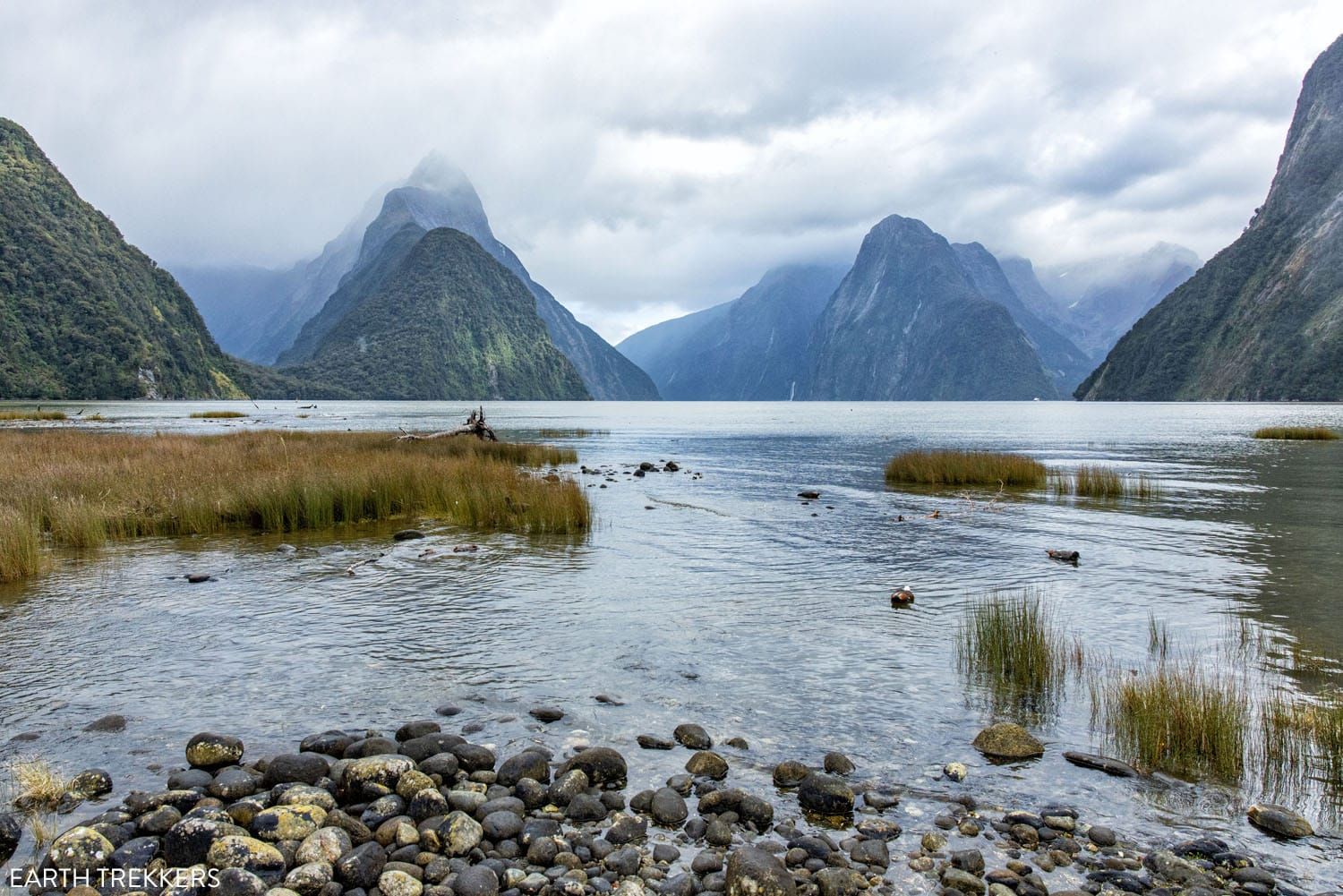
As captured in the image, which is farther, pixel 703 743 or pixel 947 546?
pixel 947 546

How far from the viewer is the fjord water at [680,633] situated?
722 centimetres

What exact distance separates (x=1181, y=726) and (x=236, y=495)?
828 inches

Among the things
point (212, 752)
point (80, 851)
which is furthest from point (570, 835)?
point (212, 752)

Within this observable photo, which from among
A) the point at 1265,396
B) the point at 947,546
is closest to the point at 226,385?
the point at 947,546

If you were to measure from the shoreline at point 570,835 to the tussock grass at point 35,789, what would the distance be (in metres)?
0.17

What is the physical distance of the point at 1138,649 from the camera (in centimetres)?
1023

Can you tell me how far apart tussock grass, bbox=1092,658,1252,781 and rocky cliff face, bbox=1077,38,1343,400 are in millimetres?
180581

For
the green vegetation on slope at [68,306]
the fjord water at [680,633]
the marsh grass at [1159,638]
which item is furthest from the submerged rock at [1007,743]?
the green vegetation on slope at [68,306]

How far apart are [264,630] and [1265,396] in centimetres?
19715

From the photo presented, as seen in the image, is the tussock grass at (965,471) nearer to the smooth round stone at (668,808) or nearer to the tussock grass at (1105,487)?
the tussock grass at (1105,487)

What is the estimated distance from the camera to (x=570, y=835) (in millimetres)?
5566

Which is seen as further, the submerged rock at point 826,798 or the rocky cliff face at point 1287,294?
the rocky cliff face at point 1287,294

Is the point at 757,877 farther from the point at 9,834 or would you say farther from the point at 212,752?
the point at 9,834

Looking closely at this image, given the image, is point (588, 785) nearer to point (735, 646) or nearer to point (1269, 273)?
point (735, 646)
